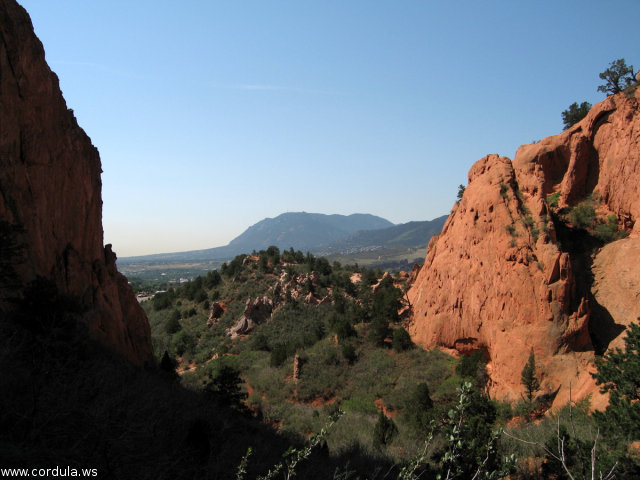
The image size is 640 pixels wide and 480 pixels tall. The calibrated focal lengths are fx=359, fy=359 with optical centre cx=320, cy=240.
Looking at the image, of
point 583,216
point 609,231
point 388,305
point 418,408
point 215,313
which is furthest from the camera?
point 215,313

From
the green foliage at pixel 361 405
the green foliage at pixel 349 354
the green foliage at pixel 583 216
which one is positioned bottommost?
the green foliage at pixel 361 405

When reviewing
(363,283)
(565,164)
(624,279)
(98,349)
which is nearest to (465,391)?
(98,349)

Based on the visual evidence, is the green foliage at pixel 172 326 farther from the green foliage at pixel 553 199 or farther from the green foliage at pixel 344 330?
the green foliage at pixel 553 199

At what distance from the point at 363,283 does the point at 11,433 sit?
40178 millimetres

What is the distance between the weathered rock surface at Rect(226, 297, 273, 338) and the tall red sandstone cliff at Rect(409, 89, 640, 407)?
1970 centimetres

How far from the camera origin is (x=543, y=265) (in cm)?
2033

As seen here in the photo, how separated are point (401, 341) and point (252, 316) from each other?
20.1m

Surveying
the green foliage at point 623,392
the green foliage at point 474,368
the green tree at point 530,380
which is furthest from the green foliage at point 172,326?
the green foliage at point 623,392

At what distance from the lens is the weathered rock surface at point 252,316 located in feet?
134

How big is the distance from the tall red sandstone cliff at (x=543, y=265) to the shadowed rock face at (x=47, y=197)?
20.9 meters

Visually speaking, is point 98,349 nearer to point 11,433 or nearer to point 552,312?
point 11,433

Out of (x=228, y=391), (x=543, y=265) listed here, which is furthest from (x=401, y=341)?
(x=228, y=391)

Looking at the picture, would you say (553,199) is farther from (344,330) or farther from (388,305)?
(344,330)

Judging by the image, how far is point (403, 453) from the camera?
48.9ft
